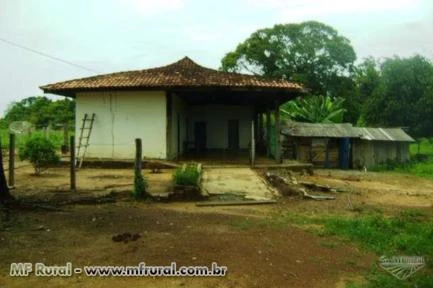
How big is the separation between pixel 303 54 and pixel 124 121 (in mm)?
27718

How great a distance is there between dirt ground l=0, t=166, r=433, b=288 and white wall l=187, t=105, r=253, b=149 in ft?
55.1

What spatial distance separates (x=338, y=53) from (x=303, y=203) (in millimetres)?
34965

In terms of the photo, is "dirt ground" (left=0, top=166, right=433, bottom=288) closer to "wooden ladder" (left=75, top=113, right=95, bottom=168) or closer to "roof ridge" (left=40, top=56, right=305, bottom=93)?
"roof ridge" (left=40, top=56, right=305, bottom=93)

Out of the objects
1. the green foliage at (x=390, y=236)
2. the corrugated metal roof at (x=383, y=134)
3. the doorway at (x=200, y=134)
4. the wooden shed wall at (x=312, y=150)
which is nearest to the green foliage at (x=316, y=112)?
the corrugated metal roof at (x=383, y=134)

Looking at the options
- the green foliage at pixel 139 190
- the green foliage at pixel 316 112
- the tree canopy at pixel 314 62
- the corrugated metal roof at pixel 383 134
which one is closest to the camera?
the green foliage at pixel 139 190

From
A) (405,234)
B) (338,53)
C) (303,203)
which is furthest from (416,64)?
(405,234)

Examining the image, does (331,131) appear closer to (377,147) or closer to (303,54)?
(377,147)

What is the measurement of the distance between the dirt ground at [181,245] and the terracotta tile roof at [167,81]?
8657mm

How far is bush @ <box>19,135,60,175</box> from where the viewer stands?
16.8 m

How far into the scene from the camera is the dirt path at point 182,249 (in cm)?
610

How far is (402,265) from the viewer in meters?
7.00

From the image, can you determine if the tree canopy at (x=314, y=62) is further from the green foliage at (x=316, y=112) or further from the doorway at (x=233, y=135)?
the doorway at (x=233, y=135)

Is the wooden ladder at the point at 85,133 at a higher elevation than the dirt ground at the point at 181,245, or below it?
higher

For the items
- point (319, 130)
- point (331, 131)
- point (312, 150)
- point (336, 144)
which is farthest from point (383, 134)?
point (312, 150)
